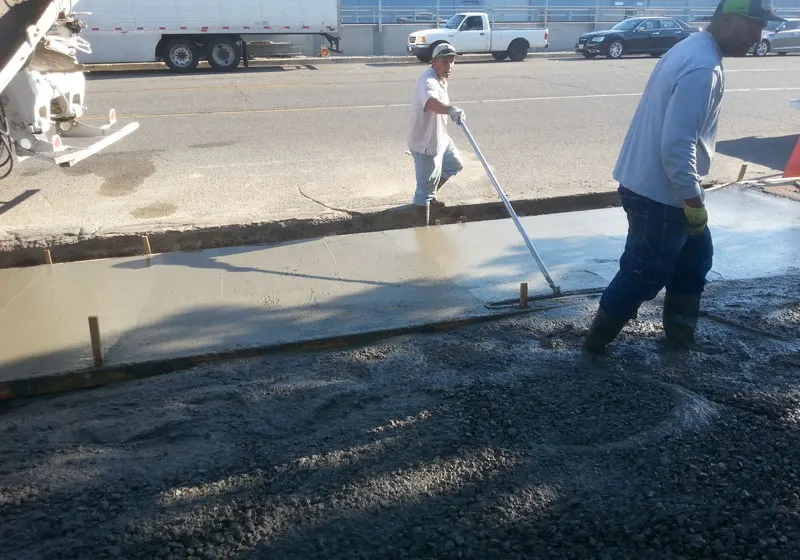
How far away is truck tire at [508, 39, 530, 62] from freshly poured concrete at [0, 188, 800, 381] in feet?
63.2

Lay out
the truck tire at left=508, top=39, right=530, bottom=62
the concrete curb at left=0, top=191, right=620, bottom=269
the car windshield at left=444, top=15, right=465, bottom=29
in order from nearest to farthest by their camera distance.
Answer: the concrete curb at left=0, top=191, right=620, bottom=269
the car windshield at left=444, top=15, right=465, bottom=29
the truck tire at left=508, top=39, right=530, bottom=62

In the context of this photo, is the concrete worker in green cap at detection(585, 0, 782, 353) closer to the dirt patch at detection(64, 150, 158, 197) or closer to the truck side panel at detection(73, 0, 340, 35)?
the dirt patch at detection(64, 150, 158, 197)

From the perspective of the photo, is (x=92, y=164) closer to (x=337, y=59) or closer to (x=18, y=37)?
(x=18, y=37)

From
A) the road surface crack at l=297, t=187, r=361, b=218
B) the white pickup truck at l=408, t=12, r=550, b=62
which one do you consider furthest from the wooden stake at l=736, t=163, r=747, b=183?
the white pickup truck at l=408, t=12, r=550, b=62

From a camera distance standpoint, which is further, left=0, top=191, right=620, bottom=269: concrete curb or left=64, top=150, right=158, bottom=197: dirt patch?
left=64, top=150, right=158, bottom=197: dirt patch

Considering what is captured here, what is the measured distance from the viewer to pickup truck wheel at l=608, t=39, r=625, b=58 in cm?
2462

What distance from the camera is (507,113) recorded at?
12.3 metres

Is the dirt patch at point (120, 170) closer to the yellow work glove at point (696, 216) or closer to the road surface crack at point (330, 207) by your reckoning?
the road surface crack at point (330, 207)

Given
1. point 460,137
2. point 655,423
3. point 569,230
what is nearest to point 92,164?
point 460,137

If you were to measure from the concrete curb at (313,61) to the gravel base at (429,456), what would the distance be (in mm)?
17759

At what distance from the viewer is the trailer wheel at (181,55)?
20.1 meters

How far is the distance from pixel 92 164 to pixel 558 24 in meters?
26.1

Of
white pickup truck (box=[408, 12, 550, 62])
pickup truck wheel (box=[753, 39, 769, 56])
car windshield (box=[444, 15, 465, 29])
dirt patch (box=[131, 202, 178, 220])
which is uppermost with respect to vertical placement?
car windshield (box=[444, 15, 465, 29])

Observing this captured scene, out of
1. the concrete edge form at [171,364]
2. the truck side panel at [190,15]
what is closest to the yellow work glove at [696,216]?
the concrete edge form at [171,364]
